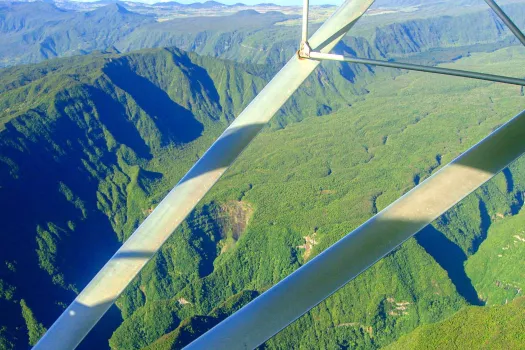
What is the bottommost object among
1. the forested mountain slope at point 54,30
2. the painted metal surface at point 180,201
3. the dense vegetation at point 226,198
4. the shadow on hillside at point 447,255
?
the shadow on hillside at point 447,255

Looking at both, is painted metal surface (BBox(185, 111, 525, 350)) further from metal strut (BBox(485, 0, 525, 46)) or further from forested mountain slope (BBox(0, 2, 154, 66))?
forested mountain slope (BBox(0, 2, 154, 66))

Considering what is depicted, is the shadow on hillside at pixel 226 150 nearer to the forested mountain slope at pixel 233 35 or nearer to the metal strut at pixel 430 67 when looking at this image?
the metal strut at pixel 430 67

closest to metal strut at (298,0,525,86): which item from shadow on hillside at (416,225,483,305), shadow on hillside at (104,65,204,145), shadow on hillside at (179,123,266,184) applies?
shadow on hillside at (179,123,266,184)

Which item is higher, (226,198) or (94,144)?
(94,144)

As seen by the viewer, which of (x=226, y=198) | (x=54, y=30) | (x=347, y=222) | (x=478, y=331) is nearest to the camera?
(x=478, y=331)

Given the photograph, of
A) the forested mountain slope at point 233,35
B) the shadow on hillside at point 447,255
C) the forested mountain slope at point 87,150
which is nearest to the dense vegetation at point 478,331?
the shadow on hillside at point 447,255

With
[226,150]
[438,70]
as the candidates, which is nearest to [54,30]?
[226,150]

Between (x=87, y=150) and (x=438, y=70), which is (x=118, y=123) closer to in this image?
(x=87, y=150)

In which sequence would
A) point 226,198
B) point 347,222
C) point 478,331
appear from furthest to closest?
point 226,198 → point 347,222 → point 478,331
